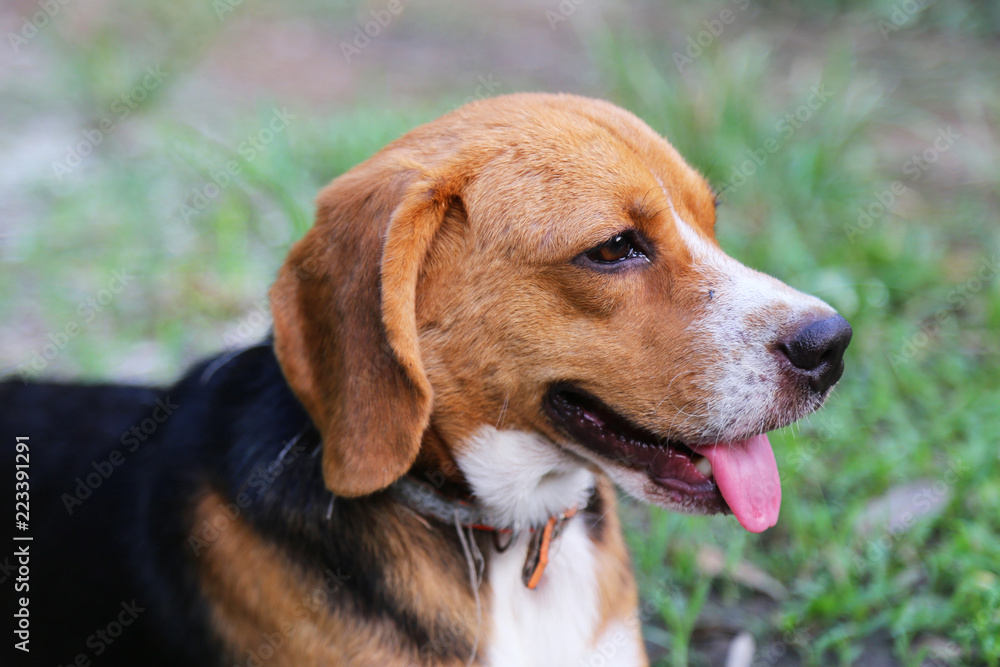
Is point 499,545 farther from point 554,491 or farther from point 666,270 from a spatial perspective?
point 666,270

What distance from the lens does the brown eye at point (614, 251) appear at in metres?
2.46

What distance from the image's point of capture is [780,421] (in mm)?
2455

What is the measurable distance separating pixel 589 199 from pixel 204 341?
3.26m

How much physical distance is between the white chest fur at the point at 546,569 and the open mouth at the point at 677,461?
14 cm

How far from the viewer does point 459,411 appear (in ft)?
8.34

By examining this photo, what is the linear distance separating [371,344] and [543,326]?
1.58 feet

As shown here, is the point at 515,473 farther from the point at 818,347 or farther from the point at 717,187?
the point at 717,187

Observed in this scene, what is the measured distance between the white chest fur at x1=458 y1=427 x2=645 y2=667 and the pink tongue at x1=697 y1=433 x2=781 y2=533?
42cm

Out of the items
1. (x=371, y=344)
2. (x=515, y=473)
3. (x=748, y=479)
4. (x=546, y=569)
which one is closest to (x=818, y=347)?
(x=748, y=479)

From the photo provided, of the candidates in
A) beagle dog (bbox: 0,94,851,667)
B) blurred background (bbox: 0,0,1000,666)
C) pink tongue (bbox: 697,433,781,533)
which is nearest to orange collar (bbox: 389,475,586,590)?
beagle dog (bbox: 0,94,851,667)

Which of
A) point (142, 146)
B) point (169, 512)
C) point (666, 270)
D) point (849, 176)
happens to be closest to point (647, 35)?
point (849, 176)

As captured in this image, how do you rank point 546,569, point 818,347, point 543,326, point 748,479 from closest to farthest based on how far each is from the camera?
point 818,347 → point 543,326 → point 748,479 → point 546,569

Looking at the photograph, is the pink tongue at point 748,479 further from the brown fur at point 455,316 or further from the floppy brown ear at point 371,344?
the floppy brown ear at point 371,344

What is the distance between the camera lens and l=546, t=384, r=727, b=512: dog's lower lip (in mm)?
2535
